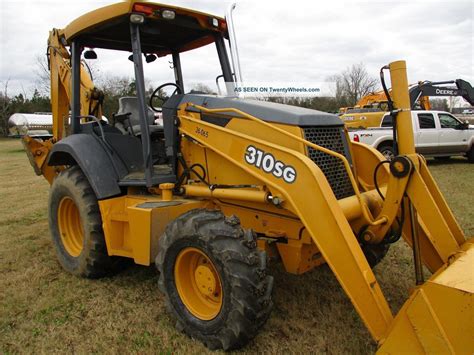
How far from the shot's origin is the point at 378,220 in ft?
10.3

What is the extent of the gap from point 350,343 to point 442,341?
1.00 metres

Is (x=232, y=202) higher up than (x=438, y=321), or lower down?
higher up

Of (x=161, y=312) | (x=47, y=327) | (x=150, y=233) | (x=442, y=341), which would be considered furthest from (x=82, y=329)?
(x=442, y=341)

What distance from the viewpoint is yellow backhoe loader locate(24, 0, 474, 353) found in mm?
2674

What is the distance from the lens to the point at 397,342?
2.34 m

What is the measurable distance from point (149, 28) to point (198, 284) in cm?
240

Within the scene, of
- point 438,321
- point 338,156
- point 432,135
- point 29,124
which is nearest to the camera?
point 438,321

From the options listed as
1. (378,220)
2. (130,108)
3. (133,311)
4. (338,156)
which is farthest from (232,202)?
(130,108)

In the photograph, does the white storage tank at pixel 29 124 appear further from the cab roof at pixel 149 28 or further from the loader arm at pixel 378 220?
the loader arm at pixel 378 220

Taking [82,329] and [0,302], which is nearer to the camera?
[82,329]

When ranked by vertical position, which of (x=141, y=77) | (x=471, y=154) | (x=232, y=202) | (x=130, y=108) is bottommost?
(x=471, y=154)

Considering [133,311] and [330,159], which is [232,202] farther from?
[133,311]

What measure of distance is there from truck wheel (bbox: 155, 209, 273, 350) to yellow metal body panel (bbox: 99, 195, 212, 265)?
0.25 metres

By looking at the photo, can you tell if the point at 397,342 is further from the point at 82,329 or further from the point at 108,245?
the point at 108,245
